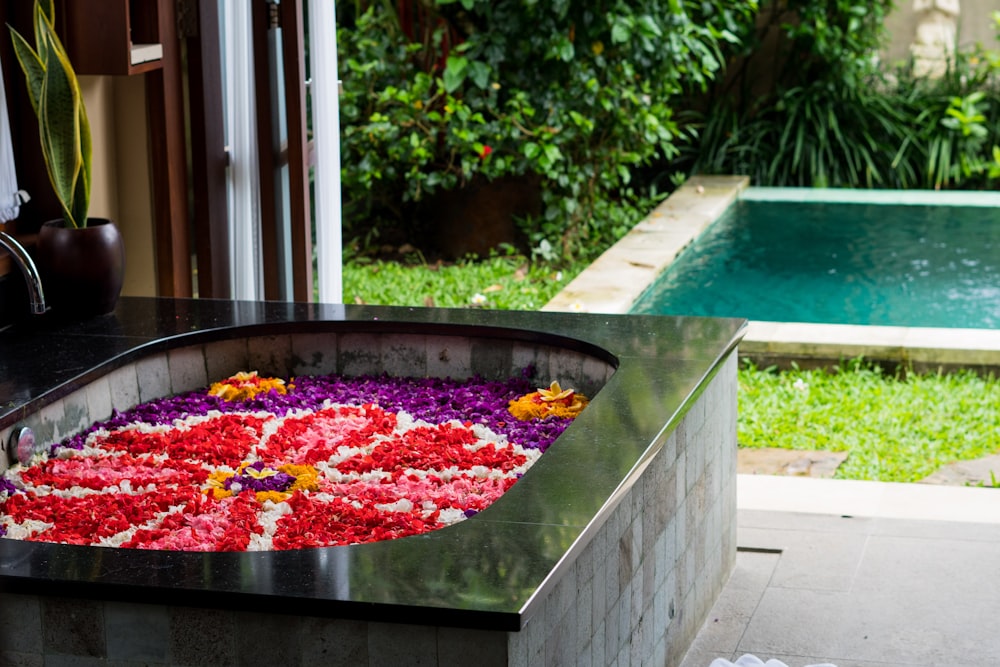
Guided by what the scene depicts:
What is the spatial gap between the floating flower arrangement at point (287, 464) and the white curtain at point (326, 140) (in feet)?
3.57

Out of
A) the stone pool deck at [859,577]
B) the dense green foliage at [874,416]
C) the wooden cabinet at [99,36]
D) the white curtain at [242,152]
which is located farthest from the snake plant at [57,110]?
the dense green foliage at [874,416]

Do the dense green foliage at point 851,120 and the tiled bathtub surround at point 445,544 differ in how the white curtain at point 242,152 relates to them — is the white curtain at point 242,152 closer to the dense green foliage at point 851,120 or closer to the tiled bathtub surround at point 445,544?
the tiled bathtub surround at point 445,544

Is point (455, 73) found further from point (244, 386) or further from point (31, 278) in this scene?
point (31, 278)

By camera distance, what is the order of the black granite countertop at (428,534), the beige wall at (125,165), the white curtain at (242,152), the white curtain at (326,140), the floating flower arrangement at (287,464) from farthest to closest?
the white curtain at (326,140)
the white curtain at (242,152)
the beige wall at (125,165)
the floating flower arrangement at (287,464)
the black granite countertop at (428,534)

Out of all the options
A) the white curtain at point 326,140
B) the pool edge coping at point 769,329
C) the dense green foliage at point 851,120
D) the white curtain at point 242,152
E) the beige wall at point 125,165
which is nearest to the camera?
the beige wall at point 125,165

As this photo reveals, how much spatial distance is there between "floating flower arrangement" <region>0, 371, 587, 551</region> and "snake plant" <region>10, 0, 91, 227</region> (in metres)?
0.56

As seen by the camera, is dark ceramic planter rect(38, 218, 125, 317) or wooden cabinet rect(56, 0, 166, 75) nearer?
dark ceramic planter rect(38, 218, 125, 317)

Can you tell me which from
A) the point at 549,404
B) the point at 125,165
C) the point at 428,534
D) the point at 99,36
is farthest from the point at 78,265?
the point at 428,534

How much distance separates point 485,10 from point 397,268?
4.35 ft

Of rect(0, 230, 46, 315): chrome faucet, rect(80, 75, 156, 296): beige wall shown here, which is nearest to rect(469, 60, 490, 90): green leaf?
rect(80, 75, 156, 296): beige wall

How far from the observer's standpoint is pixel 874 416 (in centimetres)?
440

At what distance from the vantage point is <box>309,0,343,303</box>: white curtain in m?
4.02

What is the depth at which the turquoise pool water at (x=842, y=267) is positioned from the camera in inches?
244

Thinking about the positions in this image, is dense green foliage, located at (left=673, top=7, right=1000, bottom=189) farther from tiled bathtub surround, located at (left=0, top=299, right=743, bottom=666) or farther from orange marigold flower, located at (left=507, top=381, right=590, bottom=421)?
orange marigold flower, located at (left=507, top=381, right=590, bottom=421)
